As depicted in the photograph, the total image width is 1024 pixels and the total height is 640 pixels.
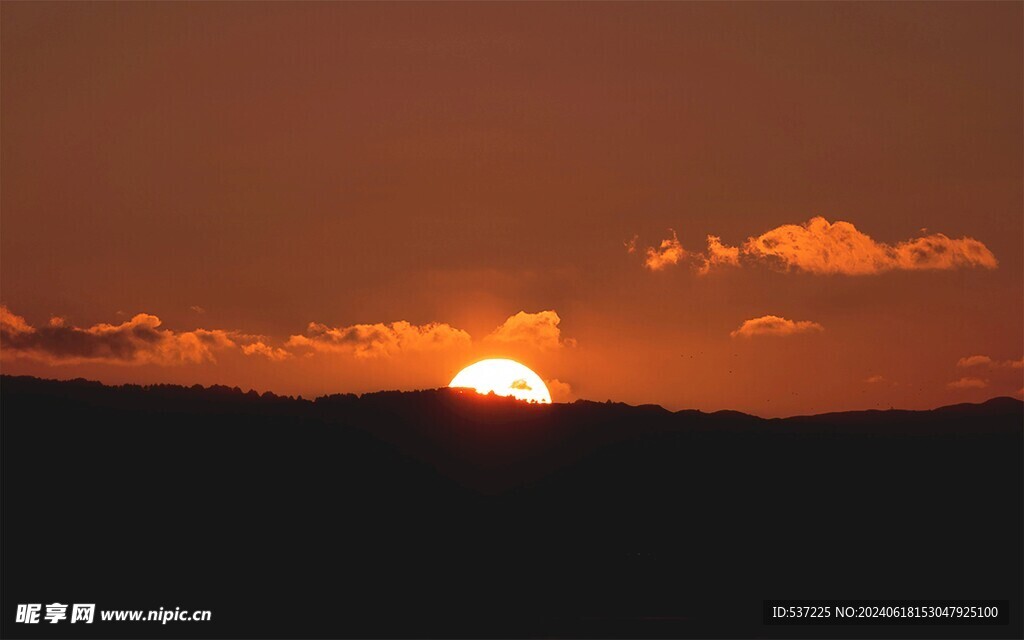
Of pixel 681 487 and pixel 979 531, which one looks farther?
pixel 681 487

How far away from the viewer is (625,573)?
8750 cm

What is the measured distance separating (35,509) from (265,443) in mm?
24430

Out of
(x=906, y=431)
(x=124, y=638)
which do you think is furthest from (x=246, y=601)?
(x=906, y=431)

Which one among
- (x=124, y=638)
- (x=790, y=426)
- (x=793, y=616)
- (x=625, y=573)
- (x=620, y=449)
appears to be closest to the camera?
(x=124, y=638)

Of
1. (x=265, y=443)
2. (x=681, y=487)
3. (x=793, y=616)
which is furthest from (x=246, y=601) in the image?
(x=681, y=487)

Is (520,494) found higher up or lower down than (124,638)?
higher up

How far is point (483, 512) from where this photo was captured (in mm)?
Answer: 110812

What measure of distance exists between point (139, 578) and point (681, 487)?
199 ft

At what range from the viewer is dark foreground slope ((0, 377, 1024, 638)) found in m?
71.4

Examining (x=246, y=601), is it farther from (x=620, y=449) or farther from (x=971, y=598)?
(x=620, y=449)

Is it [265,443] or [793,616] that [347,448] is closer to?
[265,443]

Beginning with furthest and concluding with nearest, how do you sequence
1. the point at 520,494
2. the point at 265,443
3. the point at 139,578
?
the point at 520,494
the point at 265,443
the point at 139,578

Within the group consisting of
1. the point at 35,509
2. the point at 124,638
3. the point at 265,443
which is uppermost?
the point at 265,443

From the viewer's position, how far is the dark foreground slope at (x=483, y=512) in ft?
234
